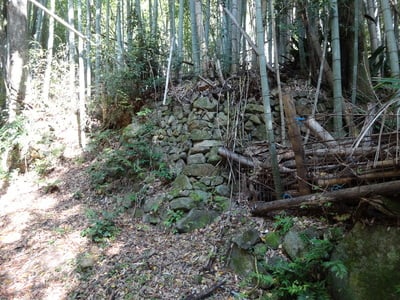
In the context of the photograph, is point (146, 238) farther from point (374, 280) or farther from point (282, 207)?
point (374, 280)

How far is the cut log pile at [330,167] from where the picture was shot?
2123 millimetres

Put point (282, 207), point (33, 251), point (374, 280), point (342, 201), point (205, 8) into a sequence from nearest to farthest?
point (374, 280)
point (342, 201)
point (282, 207)
point (33, 251)
point (205, 8)

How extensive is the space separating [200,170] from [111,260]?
1.50m

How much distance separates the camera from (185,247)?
3066mm

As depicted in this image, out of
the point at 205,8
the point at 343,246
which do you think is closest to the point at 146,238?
the point at 343,246

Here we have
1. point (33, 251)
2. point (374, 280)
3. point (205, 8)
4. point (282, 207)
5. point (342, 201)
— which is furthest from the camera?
point (205, 8)

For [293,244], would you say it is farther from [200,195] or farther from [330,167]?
[200,195]

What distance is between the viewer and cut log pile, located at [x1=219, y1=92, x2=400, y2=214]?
6.97ft

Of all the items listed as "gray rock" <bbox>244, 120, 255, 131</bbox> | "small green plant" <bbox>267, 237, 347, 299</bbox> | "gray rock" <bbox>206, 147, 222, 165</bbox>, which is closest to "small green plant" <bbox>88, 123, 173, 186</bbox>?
"gray rock" <bbox>206, 147, 222, 165</bbox>

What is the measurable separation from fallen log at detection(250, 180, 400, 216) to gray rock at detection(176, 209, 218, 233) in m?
0.50

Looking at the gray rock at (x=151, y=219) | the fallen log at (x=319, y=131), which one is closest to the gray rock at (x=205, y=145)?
the gray rock at (x=151, y=219)

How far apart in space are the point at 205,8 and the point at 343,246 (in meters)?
4.82

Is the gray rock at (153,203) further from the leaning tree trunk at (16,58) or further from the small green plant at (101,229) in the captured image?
the leaning tree trunk at (16,58)

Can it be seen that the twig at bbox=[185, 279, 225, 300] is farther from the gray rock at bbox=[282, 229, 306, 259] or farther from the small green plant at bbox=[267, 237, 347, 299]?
the gray rock at bbox=[282, 229, 306, 259]
